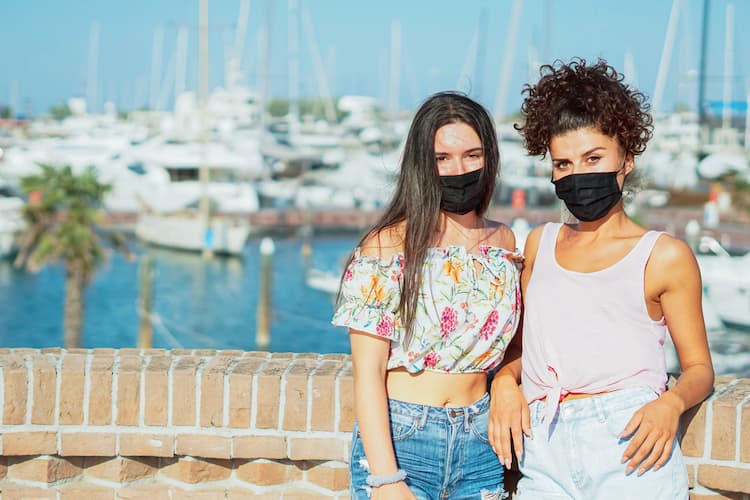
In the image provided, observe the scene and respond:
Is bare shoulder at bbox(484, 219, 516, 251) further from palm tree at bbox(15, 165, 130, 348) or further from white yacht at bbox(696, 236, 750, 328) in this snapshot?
white yacht at bbox(696, 236, 750, 328)

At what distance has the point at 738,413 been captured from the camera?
2.88m

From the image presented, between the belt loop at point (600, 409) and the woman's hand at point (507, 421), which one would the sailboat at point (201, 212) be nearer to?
the woman's hand at point (507, 421)

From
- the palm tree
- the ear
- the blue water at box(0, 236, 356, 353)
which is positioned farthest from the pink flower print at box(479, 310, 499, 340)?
the blue water at box(0, 236, 356, 353)

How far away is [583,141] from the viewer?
2.68 meters

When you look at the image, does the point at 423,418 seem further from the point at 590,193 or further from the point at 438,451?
the point at 590,193

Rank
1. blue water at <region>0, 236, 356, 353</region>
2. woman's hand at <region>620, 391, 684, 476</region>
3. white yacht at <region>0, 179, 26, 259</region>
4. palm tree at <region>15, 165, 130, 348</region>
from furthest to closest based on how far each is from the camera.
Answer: white yacht at <region>0, 179, 26, 259</region>
blue water at <region>0, 236, 356, 353</region>
palm tree at <region>15, 165, 130, 348</region>
woman's hand at <region>620, 391, 684, 476</region>

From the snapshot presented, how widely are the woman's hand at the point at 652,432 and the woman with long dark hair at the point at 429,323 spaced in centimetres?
45

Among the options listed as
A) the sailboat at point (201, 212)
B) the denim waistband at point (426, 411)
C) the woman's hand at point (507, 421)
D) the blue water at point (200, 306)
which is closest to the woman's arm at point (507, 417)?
the woman's hand at point (507, 421)

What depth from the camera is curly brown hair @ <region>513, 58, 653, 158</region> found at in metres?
2.63

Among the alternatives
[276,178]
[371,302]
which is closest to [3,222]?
[276,178]

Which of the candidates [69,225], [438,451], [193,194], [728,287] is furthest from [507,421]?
[193,194]

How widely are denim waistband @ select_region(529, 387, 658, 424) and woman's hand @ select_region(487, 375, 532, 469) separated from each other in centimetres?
11

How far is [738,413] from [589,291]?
2.31ft

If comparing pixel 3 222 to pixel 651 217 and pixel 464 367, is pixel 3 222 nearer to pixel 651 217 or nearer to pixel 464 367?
pixel 651 217
